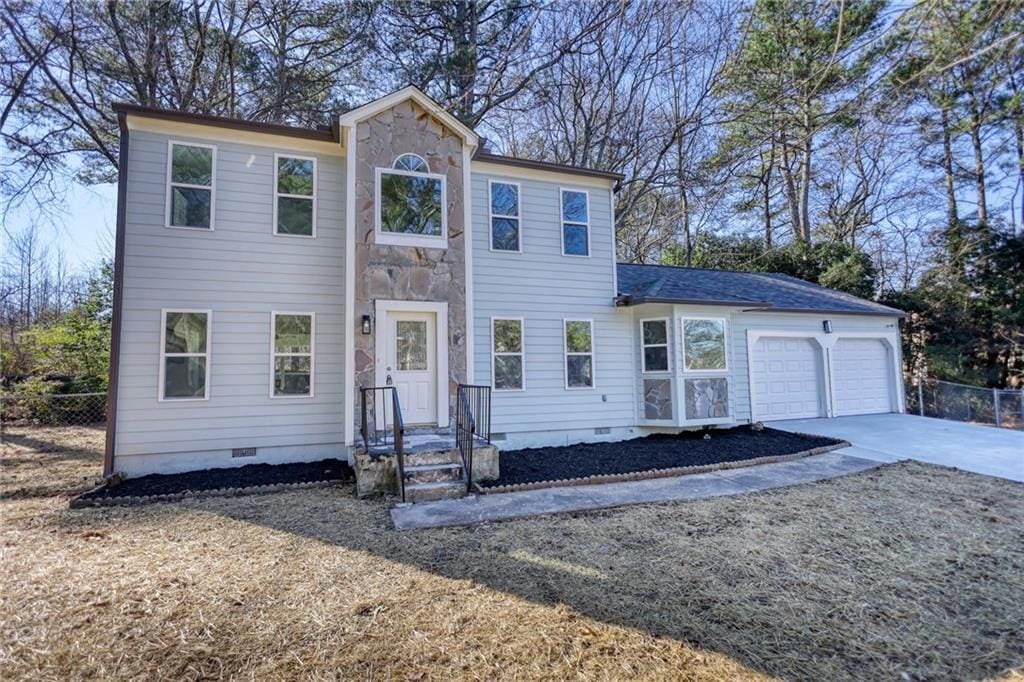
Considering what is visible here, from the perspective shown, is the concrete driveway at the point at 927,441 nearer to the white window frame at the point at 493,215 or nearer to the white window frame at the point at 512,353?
the white window frame at the point at 512,353

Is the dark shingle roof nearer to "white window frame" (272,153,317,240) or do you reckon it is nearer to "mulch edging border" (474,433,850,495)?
"mulch edging border" (474,433,850,495)

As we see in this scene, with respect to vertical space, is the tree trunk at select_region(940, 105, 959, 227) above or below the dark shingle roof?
above

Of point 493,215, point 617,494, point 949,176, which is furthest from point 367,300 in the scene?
Result: point 949,176

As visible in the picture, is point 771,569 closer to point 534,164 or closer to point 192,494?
point 192,494

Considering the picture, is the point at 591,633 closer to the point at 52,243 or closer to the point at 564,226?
the point at 564,226

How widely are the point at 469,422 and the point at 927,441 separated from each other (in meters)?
8.93

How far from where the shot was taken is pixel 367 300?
733 centimetres

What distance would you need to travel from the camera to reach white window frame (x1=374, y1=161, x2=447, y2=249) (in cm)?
750

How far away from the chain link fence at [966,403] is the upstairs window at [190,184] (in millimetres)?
17162

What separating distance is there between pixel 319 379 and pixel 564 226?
537 centimetres

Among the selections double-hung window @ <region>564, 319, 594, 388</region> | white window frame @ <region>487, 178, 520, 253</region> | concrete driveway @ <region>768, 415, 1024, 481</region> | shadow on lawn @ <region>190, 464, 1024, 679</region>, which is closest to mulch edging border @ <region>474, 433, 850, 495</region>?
shadow on lawn @ <region>190, 464, 1024, 679</region>

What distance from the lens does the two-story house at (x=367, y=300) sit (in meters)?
7.00

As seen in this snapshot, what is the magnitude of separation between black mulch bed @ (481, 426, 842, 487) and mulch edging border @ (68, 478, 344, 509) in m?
2.52

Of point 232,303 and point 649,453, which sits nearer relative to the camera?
point 232,303
